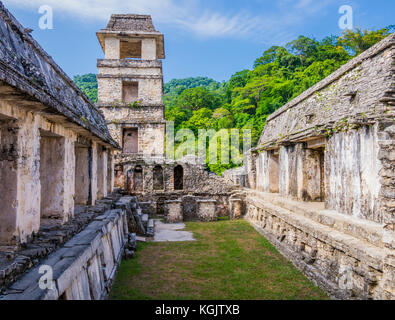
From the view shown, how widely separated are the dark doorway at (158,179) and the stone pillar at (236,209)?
512 centimetres

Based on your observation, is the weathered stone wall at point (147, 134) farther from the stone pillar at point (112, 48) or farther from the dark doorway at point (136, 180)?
the stone pillar at point (112, 48)

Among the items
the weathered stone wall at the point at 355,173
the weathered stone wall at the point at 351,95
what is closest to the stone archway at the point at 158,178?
the weathered stone wall at the point at 351,95

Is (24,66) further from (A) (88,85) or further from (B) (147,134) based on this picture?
(A) (88,85)

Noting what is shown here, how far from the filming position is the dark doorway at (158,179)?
18.0 metres

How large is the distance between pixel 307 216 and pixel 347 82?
343 centimetres

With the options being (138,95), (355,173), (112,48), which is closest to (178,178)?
(138,95)

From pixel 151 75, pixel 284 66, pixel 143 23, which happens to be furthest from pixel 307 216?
pixel 284 66

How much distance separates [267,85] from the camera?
95.6 ft

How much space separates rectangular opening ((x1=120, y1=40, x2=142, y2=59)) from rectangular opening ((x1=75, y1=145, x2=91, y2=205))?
12876 millimetres

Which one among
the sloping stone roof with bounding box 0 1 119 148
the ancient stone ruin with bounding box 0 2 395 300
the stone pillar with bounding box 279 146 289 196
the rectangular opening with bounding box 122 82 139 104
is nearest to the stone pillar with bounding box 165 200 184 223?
the ancient stone ruin with bounding box 0 2 395 300

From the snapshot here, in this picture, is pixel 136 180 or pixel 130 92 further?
pixel 130 92

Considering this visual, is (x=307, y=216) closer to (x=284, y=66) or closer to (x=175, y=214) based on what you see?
(x=175, y=214)

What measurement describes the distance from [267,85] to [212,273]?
82.1 feet

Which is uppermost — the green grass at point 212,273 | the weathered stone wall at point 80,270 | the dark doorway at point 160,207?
the weathered stone wall at point 80,270
